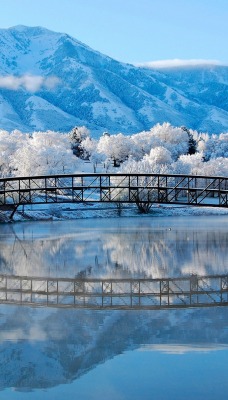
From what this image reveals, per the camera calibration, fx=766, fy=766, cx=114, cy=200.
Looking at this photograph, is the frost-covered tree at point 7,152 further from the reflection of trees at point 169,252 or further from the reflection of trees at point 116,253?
the reflection of trees at point 169,252

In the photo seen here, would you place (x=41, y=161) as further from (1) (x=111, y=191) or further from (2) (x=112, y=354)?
(2) (x=112, y=354)

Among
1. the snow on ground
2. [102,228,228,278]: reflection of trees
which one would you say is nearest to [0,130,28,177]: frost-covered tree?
the snow on ground

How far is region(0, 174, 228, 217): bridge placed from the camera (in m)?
68.9

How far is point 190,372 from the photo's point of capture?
55.1ft

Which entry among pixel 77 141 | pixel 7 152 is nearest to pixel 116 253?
pixel 7 152

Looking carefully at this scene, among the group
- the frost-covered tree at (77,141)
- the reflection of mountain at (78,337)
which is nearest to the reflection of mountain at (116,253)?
the reflection of mountain at (78,337)

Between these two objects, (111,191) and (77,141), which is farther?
(77,141)

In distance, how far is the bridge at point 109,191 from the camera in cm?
6888

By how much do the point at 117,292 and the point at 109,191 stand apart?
1806 inches

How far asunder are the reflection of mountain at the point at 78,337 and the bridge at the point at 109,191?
4084 cm

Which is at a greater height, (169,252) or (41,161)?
(41,161)

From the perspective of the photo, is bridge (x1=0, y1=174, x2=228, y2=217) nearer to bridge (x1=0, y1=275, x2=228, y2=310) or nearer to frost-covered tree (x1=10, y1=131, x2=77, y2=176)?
Result: frost-covered tree (x1=10, y1=131, x2=77, y2=176)

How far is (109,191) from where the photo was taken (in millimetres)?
74688

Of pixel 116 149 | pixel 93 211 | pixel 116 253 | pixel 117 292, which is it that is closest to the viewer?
pixel 117 292
